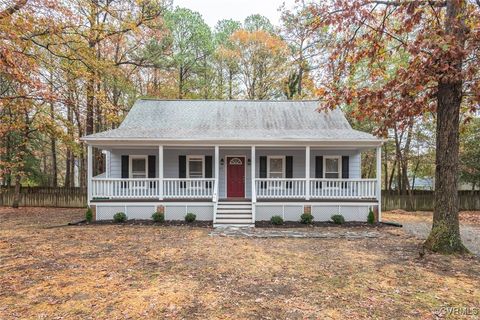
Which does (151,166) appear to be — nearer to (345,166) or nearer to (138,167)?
(138,167)

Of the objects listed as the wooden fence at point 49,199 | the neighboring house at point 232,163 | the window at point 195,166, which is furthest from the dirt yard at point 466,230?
the wooden fence at point 49,199

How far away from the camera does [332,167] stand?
1349 centimetres

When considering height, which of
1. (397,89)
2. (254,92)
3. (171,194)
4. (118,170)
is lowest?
(171,194)

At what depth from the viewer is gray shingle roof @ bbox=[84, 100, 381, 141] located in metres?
11.8

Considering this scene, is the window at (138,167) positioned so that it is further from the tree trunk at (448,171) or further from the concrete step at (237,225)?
the tree trunk at (448,171)

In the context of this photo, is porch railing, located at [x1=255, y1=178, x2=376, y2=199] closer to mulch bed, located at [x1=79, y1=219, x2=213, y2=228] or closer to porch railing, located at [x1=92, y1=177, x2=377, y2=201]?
porch railing, located at [x1=92, y1=177, x2=377, y2=201]

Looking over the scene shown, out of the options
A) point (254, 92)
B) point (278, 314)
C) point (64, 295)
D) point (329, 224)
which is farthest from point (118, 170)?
point (254, 92)

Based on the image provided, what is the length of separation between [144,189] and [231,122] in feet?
17.7

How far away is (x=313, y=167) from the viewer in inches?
532

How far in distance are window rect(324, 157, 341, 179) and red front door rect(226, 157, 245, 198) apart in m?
4.11

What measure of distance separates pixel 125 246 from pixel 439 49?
30.8ft

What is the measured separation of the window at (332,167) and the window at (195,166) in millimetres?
6113

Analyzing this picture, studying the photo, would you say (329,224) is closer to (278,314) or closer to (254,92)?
(278,314)

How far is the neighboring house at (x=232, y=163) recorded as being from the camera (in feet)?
37.9
